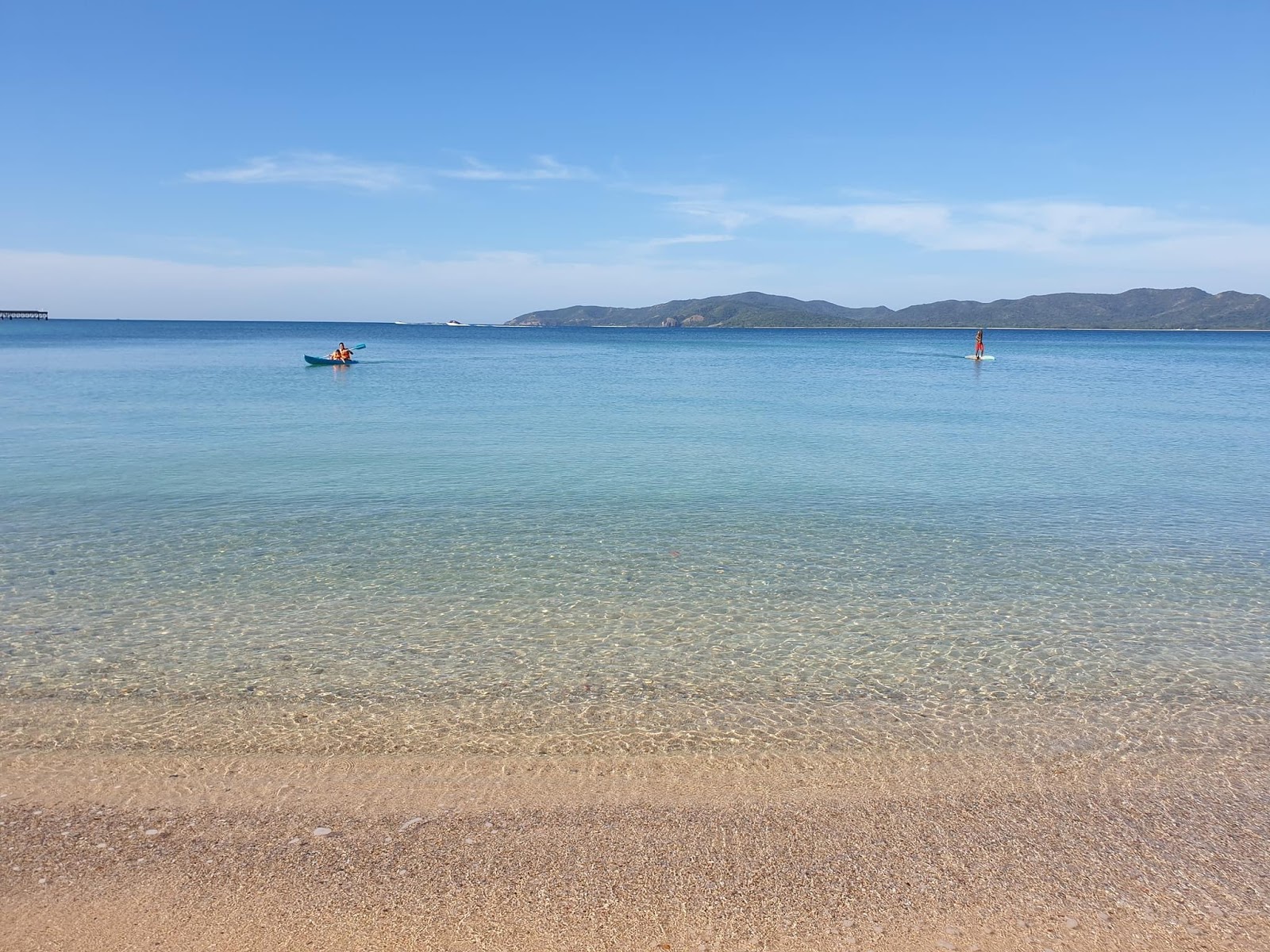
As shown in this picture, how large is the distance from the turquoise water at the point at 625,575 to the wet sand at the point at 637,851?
2.46ft

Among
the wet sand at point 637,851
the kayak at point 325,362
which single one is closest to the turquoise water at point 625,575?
the wet sand at point 637,851

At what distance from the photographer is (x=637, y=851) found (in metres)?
5.28

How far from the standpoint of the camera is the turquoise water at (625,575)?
768cm

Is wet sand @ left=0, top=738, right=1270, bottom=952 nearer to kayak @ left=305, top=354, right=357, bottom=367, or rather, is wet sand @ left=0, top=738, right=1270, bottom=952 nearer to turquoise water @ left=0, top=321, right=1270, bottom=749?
turquoise water @ left=0, top=321, right=1270, bottom=749

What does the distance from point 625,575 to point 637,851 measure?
5.81m

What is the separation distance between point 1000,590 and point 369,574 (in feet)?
25.2

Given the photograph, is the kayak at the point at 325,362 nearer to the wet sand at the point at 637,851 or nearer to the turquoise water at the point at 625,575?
the turquoise water at the point at 625,575

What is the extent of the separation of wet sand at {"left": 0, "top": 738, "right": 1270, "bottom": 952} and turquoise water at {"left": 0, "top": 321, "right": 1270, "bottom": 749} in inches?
29.5

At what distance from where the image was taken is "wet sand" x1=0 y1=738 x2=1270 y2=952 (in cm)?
458

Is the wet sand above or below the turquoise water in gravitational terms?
below

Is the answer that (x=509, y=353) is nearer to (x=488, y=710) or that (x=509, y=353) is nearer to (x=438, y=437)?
(x=438, y=437)

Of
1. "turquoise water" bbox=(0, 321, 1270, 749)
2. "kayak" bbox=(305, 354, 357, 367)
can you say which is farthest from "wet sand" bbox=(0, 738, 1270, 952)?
"kayak" bbox=(305, 354, 357, 367)

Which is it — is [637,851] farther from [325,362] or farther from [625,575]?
[325,362]

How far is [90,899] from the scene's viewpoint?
4742mm
